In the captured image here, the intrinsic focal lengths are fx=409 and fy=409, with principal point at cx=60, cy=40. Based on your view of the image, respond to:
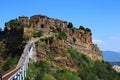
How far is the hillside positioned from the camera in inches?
2399

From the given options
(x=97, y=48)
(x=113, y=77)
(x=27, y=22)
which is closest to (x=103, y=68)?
(x=113, y=77)

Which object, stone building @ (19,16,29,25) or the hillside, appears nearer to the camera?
the hillside

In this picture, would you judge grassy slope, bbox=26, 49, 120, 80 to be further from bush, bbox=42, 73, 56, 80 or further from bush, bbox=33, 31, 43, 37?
bush, bbox=33, 31, 43, 37

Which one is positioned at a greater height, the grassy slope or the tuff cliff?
the tuff cliff

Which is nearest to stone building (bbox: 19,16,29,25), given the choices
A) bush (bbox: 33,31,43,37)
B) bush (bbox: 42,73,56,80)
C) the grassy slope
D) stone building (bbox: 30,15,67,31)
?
stone building (bbox: 30,15,67,31)

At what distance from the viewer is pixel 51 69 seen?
6109 cm

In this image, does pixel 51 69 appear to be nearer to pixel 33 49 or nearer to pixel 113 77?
pixel 33 49

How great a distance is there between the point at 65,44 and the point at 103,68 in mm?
12791

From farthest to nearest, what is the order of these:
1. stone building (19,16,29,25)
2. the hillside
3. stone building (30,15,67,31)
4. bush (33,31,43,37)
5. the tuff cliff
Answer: stone building (19,16,29,25) < stone building (30,15,67,31) < the tuff cliff < bush (33,31,43,37) < the hillside

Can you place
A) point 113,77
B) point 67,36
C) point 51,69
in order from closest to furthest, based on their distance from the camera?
point 51,69 → point 67,36 → point 113,77

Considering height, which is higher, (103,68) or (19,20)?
(19,20)

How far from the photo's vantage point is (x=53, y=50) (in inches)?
2584

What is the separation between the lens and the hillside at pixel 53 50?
60.9 m

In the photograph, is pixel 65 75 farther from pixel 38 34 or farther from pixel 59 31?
pixel 59 31
